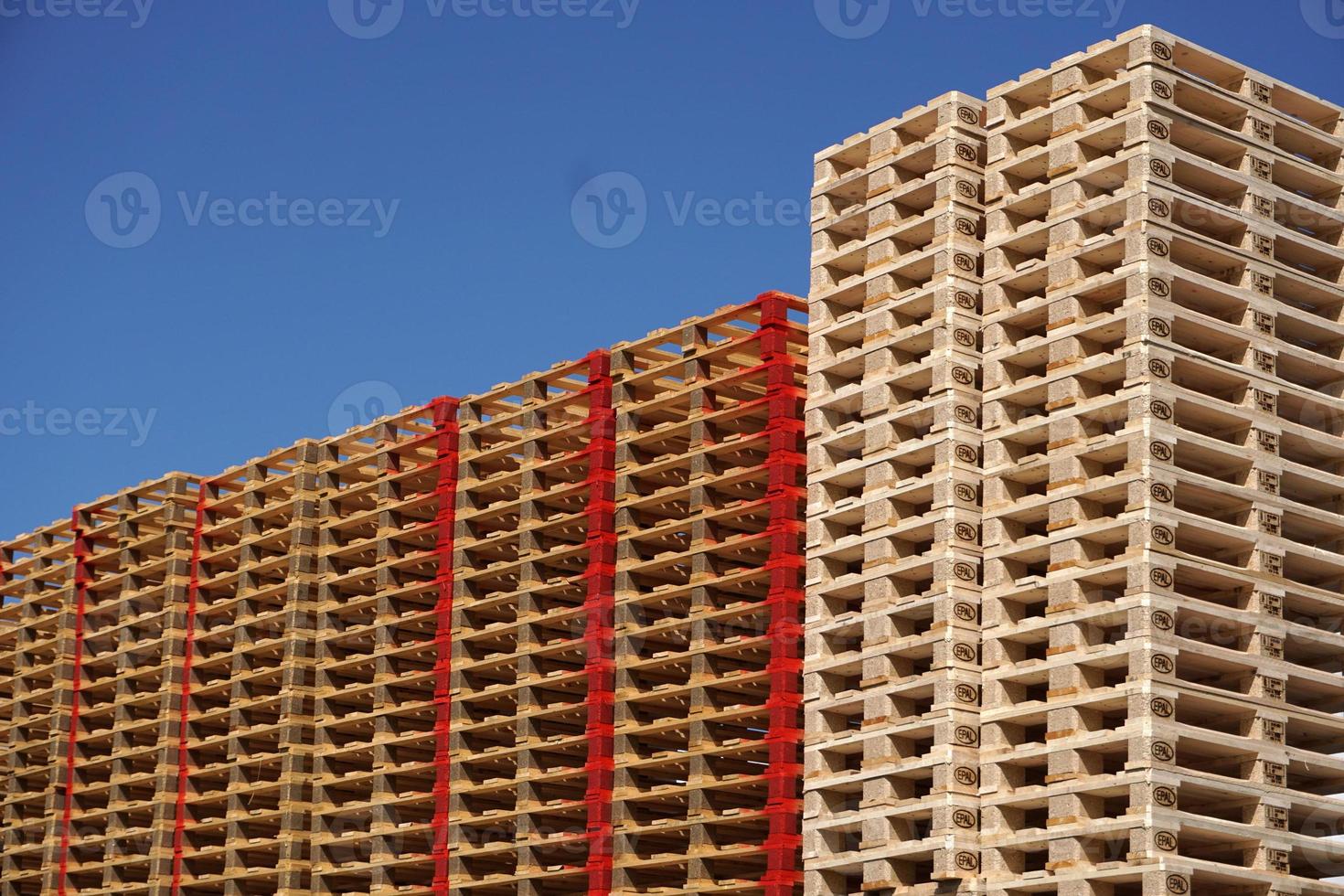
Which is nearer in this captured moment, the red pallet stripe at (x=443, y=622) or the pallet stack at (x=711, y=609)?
the pallet stack at (x=711, y=609)

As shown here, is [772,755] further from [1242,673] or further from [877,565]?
[1242,673]

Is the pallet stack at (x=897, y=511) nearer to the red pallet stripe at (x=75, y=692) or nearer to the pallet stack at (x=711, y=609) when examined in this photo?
the pallet stack at (x=711, y=609)

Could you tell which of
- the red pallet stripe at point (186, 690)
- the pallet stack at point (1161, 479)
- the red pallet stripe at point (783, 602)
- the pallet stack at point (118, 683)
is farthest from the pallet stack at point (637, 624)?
the pallet stack at point (118, 683)

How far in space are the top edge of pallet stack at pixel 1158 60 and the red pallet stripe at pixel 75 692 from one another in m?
35.6

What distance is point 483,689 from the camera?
2030 inches

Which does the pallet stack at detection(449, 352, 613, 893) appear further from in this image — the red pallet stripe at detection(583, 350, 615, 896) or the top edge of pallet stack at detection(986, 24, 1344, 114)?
the top edge of pallet stack at detection(986, 24, 1344, 114)

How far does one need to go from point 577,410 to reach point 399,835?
38.0ft

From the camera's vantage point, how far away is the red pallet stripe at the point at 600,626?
46.1m

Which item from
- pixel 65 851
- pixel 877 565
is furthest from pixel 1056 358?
pixel 65 851

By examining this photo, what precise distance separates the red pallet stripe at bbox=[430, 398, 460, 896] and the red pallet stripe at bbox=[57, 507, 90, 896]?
15772 millimetres

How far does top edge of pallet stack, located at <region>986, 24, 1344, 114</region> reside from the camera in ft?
130

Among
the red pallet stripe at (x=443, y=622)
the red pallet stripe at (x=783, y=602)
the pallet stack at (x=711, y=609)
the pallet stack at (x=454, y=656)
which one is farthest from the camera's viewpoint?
the red pallet stripe at (x=443, y=622)

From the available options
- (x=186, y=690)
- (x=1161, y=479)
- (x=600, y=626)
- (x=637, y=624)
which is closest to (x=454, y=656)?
(x=600, y=626)

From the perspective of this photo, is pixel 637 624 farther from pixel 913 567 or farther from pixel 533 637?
pixel 913 567
